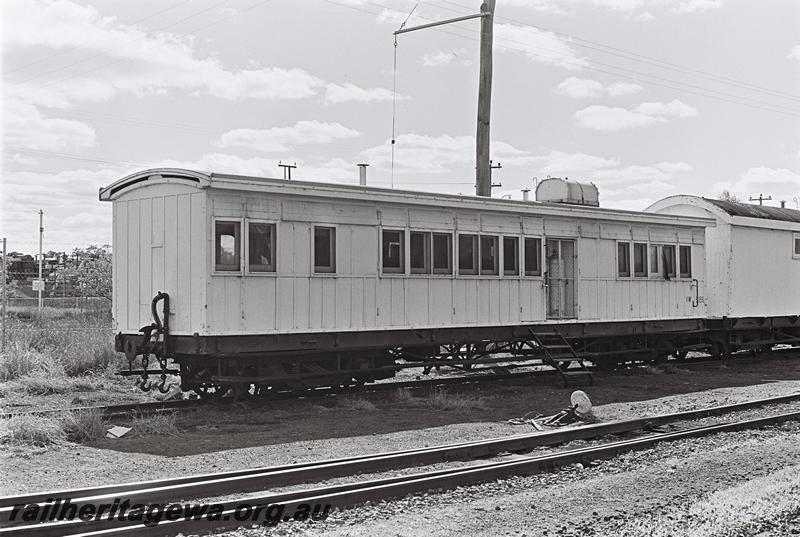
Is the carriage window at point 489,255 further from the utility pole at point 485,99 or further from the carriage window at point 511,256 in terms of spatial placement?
the utility pole at point 485,99

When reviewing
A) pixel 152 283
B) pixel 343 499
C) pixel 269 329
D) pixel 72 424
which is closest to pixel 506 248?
pixel 269 329

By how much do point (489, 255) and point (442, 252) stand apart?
118cm

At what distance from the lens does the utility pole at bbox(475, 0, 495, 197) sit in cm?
1842

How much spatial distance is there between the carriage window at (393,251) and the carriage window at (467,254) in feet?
4.19

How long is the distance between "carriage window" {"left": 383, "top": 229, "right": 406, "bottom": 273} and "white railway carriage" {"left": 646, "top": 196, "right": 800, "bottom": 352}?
31.5 ft

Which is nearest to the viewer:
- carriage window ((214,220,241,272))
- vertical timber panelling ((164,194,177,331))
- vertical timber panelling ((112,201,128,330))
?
carriage window ((214,220,241,272))

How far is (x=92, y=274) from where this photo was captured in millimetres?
47219

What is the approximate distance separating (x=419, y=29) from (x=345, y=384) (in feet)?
28.1

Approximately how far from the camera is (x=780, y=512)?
686 cm

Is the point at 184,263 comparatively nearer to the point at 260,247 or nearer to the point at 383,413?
the point at 260,247

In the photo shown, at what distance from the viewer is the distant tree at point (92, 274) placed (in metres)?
44.2

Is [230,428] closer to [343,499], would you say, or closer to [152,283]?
[152,283]

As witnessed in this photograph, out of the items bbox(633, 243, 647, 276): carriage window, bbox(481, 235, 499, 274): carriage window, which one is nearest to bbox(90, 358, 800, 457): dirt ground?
bbox(481, 235, 499, 274): carriage window

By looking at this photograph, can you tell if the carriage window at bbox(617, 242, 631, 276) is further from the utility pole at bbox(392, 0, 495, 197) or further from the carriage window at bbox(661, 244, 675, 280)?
the utility pole at bbox(392, 0, 495, 197)
